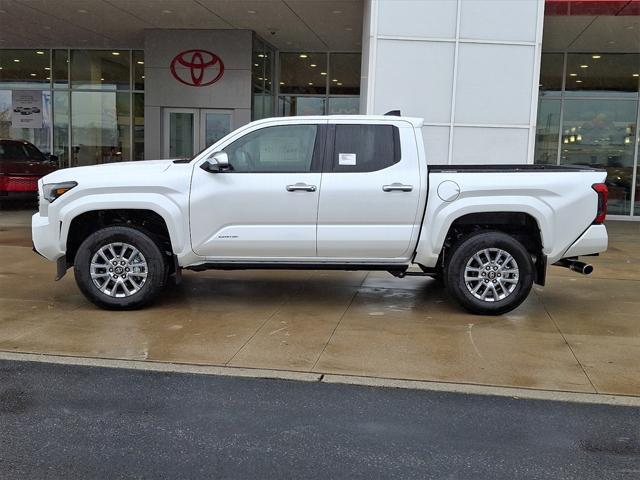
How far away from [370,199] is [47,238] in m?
3.29

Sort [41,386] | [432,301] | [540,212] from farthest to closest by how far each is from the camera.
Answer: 1. [432,301]
2. [540,212]
3. [41,386]

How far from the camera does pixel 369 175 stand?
6641 millimetres

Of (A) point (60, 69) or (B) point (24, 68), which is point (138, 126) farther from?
(B) point (24, 68)

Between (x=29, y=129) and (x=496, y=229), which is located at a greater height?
(x=29, y=129)

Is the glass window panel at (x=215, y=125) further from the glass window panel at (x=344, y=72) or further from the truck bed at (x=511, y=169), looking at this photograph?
the truck bed at (x=511, y=169)

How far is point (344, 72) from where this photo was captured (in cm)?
1855

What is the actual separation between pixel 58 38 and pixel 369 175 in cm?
1424

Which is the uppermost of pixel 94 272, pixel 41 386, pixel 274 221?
pixel 274 221

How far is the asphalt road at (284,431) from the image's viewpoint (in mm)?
3572

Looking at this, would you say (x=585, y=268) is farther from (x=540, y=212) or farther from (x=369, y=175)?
(x=369, y=175)

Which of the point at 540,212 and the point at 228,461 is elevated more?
the point at 540,212

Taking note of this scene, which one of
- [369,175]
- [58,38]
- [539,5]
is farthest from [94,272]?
[58,38]

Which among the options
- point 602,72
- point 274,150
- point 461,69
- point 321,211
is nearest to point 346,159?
point 321,211

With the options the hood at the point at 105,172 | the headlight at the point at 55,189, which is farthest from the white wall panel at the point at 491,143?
the headlight at the point at 55,189
